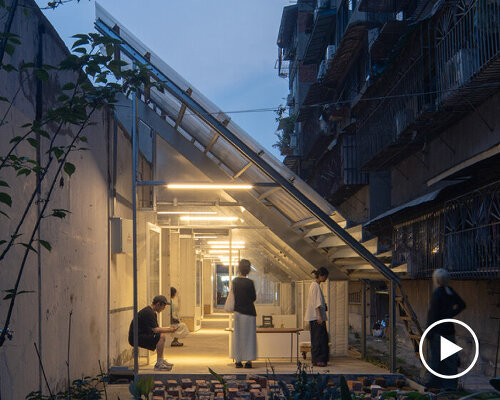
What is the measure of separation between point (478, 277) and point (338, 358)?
296 centimetres

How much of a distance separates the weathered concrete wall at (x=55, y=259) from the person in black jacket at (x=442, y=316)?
13.1ft

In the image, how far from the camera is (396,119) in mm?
15227

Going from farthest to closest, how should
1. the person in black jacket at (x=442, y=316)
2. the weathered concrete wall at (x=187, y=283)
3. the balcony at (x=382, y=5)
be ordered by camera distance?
the weathered concrete wall at (x=187, y=283)
the balcony at (x=382, y=5)
the person in black jacket at (x=442, y=316)

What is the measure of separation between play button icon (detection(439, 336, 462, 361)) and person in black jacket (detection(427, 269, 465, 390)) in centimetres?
4

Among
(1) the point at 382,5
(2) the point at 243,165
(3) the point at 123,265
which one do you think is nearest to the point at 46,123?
(2) the point at 243,165

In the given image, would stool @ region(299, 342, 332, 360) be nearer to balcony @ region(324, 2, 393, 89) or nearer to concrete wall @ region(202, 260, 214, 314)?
balcony @ region(324, 2, 393, 89)

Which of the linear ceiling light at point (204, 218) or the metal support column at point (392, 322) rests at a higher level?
the linear ceiling light at point (204, 218)

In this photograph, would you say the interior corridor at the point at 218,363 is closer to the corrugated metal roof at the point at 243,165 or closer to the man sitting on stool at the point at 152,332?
the man sitting on stool at the point at 152,332

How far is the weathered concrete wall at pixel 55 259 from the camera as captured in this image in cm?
601

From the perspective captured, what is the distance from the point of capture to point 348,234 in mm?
9734

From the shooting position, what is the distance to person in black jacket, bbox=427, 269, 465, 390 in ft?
24.6

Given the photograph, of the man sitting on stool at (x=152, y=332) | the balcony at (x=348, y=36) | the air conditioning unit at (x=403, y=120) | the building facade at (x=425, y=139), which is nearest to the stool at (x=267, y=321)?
the building facade at (x=425, y=139)

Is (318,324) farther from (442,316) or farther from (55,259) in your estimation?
(55,259)

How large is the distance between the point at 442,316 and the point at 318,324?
3.76 metres
